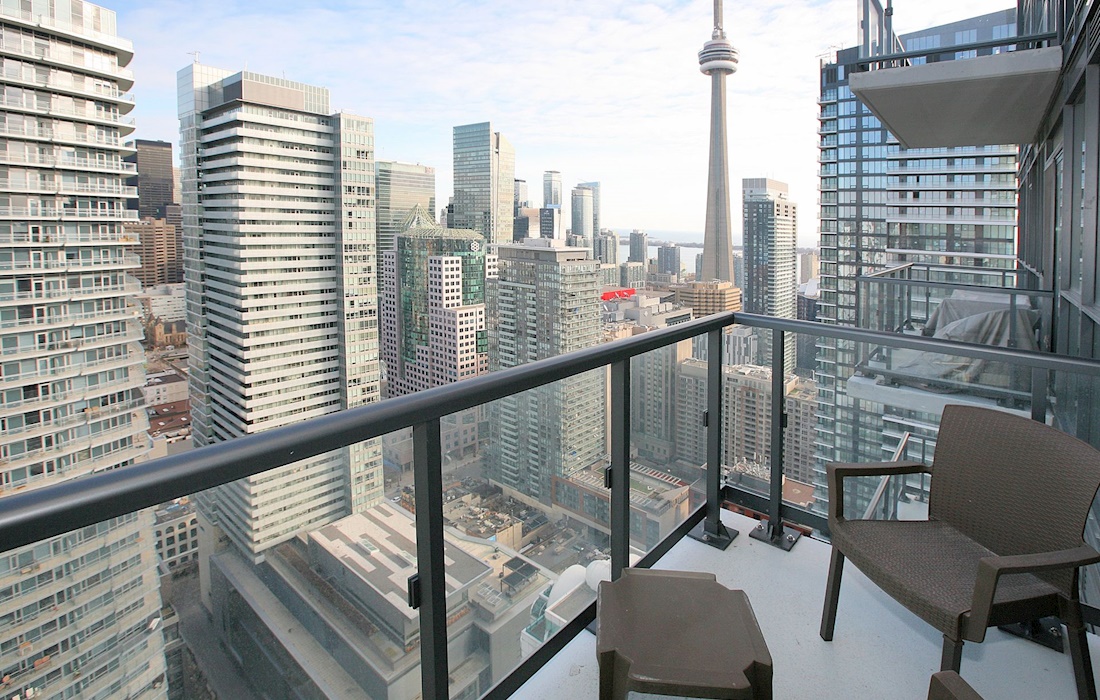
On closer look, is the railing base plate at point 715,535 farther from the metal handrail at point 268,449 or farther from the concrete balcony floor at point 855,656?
the metal handrail at point 268,449

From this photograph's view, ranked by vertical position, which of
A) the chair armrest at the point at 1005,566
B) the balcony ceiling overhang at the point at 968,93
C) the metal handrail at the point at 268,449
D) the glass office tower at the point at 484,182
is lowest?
the chair armrest at the point at 1005,566

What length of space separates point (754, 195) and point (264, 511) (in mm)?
30432

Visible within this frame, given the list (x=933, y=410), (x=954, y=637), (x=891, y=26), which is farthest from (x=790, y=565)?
(x=891, y=26)

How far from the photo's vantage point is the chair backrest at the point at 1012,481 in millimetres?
1334

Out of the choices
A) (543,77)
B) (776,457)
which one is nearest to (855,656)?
(776,457)

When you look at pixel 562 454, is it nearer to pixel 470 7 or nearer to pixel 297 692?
pixel 297 692

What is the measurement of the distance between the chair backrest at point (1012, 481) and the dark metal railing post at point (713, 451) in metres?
0.72

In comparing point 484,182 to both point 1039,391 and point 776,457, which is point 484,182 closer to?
point 776,457

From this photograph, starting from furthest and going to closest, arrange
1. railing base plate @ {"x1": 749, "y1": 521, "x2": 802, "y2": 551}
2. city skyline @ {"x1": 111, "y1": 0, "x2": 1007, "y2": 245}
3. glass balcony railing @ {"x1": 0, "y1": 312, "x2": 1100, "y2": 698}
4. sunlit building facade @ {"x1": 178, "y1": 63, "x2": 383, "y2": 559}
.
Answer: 1. city skyline @ {"x1": 111, "y1": 0, "x2": 1007, "y2": 245}
2. sunlit building facade @ {"x1": 178, "y1": 63, "x2": 383, "y2": 559}
3. railing base plate @ {"x1": 749, "y1": 521, "x2": 802, "y2": 551}
4. glass balcony railing @ {"x1": 0, "y1": 312, "x2": 1100, "y2": 698}

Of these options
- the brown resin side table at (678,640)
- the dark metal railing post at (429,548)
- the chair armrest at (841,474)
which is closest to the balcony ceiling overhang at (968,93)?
the chair armrest at (841,474)

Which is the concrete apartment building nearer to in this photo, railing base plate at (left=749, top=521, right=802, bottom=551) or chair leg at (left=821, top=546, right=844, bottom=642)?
railing base plate at (left=749, top=521, right=802, bottom=551)

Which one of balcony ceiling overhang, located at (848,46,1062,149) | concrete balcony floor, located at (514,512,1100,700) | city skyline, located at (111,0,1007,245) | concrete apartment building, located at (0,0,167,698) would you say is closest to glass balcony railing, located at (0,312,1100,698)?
concrete balcony floor, located at (514,512,1100,700)

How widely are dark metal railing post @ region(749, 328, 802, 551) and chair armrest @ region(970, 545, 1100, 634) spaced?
1014 millimetres

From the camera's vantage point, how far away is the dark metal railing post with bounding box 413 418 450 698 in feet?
3.91
